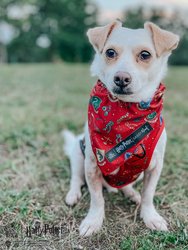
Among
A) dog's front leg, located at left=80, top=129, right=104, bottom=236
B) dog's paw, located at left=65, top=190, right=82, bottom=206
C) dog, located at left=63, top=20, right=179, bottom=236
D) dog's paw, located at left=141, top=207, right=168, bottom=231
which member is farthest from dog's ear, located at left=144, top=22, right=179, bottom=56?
dog's paw, located at left=65, top=190, right=82, bottom=206

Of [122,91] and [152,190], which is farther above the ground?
[122,91]

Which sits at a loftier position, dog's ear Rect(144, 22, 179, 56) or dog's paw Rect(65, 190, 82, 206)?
dog's ear Rect(144, 22, 179, 56)

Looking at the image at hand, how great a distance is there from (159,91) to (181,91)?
636cm

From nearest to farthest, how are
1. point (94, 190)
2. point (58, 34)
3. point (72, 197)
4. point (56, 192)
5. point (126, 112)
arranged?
point (126, 112) < point (94, 190) < point (72, 197) < point (56, 192) < point (58, 34)

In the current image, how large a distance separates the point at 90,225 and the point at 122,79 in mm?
1209

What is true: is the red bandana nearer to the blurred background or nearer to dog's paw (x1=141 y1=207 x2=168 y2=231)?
dog's paw (x1=141 y1=207 x2=168 y2=231)

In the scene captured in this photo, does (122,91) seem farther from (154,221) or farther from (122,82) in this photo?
(154,221)

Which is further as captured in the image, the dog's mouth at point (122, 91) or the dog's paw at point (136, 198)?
the dog's paw at point (136, 198)

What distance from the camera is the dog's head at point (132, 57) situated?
2.86 m

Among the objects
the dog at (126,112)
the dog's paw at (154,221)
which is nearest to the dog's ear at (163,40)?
the dog at (126,112)

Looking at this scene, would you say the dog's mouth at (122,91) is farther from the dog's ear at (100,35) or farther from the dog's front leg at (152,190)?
the dog's front leg at (152,190)

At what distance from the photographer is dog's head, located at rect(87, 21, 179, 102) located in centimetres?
286

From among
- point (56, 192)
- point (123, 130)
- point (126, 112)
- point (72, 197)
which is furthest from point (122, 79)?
point (56, 192)

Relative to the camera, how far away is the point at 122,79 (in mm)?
2809
